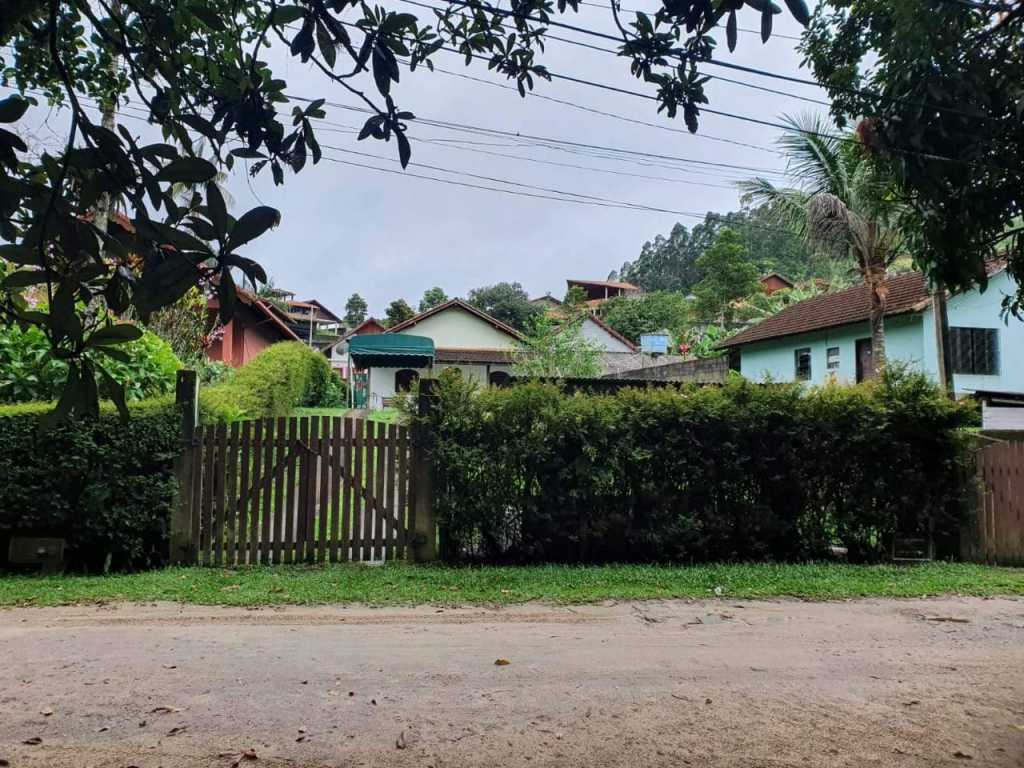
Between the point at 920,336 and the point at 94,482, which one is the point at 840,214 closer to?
the point at 920,336

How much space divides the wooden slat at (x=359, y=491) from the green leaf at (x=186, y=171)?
560 centimetres

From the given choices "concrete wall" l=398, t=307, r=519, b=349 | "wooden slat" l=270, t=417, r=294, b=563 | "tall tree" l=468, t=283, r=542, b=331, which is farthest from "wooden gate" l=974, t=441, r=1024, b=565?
"tall tree" l=468, t=283, r=542, b=331

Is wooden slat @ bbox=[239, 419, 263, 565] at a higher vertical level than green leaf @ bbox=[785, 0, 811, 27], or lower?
lower

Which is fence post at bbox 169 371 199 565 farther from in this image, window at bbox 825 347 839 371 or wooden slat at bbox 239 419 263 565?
window at bbox 825 347 839 371

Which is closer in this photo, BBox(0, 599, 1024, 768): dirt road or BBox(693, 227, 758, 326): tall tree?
BBox(0, 599, 1024, 768): dirt road

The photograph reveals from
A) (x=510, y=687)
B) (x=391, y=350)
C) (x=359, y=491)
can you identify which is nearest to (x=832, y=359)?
(x=391, y=350)

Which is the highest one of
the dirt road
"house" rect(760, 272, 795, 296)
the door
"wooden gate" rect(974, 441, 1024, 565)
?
"house" rect(760, 272, 795, 296)

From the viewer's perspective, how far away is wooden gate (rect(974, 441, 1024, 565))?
7.98m

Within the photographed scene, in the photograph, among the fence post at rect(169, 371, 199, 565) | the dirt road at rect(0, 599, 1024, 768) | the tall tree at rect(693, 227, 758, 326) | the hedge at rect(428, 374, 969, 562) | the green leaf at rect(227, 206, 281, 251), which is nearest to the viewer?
the green leaf at rect(227, 206, 281, 251)

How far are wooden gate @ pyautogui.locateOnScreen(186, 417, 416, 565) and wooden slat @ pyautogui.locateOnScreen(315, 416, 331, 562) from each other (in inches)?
0.4

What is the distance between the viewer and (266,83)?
283 centimetres

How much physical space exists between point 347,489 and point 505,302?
177 ft

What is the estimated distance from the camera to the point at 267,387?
14.7 m

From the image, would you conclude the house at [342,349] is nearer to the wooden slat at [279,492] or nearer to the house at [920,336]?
the house at [920,336]
